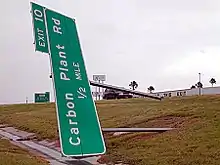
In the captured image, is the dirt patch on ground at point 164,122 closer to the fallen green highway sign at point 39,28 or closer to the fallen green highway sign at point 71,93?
the fallen green highway sign at point 39,28

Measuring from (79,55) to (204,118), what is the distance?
14.3 m

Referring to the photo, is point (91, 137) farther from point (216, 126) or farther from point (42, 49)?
point (216, 126)

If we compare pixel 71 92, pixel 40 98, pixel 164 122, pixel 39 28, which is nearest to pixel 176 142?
pixel 164 122

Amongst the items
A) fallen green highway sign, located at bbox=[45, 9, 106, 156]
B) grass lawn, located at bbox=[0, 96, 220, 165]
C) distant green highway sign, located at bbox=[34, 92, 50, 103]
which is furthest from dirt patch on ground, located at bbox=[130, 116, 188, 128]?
distant green highway sign, located at bbox=[34, 92, 50, 103]

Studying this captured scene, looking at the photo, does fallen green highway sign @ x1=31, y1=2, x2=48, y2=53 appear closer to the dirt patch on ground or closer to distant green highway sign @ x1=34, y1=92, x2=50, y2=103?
the dirt patch on ground

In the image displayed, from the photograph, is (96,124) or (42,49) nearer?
(96,124)

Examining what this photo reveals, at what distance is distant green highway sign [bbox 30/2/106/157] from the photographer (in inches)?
263

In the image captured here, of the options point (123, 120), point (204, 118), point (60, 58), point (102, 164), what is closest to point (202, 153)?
point (102, 164)

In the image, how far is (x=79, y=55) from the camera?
726 centimetres

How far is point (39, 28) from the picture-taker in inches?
300

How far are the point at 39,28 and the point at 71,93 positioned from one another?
1.38 m

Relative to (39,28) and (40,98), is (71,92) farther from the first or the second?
(40,98)

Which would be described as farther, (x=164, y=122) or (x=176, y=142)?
(x=164, y=122)

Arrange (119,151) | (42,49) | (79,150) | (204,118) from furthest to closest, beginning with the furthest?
(204,118) → (119,151) → (42,49) → (79,150)
